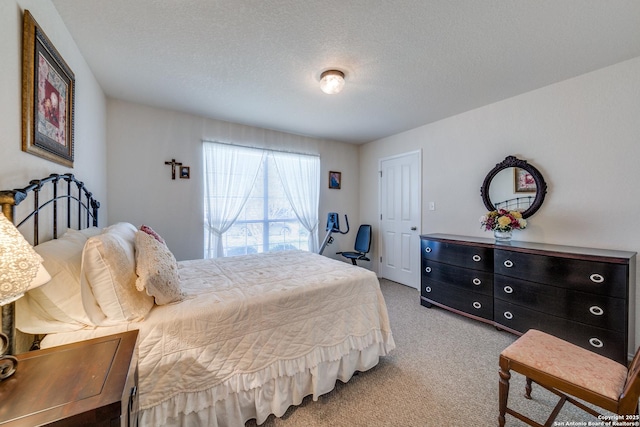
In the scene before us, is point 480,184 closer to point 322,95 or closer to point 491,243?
point 491,243

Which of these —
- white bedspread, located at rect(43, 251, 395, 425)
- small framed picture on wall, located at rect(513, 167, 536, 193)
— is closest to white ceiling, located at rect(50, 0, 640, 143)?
small framed picture on wall, located at rect(513, 167, 536, 193)

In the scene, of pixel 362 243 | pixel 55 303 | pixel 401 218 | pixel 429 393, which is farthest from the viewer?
pixel 362 243

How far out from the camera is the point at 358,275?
1.96 metres

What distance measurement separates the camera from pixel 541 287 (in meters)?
2.19

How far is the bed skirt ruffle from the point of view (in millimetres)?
1290

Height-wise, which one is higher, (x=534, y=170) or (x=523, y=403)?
(x=534, y=170)

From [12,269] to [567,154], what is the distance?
3762 mm

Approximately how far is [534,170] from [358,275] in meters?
2.23

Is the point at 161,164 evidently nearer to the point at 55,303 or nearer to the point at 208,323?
the point at 55,303

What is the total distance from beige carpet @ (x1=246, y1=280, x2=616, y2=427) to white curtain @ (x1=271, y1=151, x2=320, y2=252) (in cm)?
225

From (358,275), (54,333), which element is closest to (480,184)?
(358,275)

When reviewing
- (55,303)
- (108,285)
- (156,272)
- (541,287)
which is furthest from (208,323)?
(541,287)

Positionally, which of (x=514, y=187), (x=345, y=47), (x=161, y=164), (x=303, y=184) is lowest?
(x=514, y=187)

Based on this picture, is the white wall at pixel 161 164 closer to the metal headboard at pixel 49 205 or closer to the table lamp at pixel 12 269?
the metal headboard at pixel 49 205
